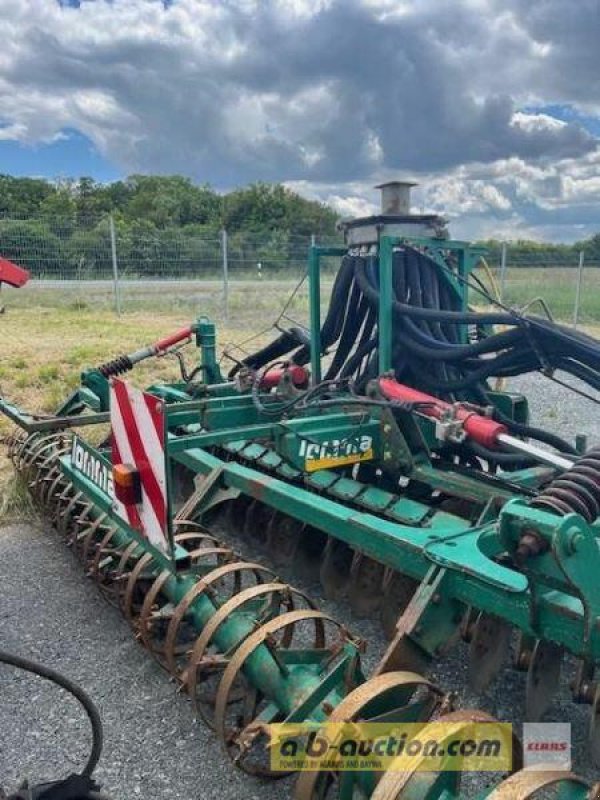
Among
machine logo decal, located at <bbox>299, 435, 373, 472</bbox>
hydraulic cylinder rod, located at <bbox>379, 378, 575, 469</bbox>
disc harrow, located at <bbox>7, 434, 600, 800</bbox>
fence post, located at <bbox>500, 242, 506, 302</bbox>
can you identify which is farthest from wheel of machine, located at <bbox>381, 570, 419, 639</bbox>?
fence post, located at <bbox>500, 242, 506, 302</bbox>

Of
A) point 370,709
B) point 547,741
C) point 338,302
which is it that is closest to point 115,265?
point 338,302

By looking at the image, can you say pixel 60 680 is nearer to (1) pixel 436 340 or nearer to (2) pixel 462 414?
(2) pixel 462 414

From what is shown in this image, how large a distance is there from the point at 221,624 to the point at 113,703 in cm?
67

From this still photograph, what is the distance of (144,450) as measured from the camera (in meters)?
2.32

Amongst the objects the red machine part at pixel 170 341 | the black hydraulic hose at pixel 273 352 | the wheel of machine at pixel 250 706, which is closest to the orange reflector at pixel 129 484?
the wheel of machine at pixel 250 706

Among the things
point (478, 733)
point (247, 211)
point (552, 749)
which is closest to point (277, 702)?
point (478, 733)

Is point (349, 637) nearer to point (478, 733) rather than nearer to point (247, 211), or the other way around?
point (478, 733)

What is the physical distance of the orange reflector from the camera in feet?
7.72

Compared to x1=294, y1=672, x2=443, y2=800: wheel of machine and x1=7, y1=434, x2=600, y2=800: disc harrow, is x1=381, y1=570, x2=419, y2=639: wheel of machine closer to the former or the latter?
x1=7, y1=434, x2=600, y2=800: disc harrow

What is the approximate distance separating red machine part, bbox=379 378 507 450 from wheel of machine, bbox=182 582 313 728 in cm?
106

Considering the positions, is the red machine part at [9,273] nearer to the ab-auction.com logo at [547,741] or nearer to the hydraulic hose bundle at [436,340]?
the hydraulic hose bundle at [436,340]

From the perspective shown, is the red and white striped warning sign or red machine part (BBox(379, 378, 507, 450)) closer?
the red and white striped warning sign

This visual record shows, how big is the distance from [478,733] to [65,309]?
13918mm

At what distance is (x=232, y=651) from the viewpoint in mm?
2379
